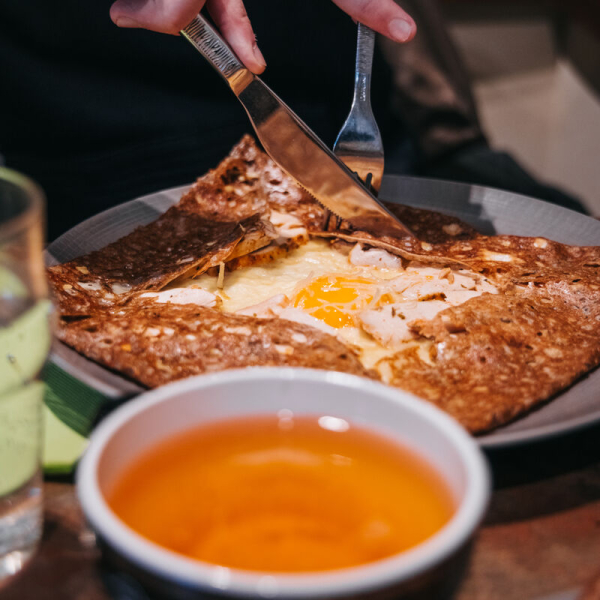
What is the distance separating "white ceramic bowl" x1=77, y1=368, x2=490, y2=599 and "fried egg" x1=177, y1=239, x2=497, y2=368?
52 cm

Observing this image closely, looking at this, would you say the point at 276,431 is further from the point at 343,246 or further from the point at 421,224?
the point at 421,224

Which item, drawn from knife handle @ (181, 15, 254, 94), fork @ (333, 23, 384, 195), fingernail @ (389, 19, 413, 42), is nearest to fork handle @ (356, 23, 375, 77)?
fork @ (333, 23, 384, 195)

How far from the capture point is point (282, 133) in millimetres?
1912

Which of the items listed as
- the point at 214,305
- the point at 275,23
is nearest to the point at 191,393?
the point at 214,305

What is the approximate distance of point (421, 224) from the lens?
89.7 inches

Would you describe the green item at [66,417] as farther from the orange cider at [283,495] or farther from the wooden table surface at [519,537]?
the orange cider at [283,495]

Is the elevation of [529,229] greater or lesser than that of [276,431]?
lesser

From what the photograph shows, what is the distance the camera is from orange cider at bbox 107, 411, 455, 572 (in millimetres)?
869

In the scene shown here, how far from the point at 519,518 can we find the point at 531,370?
1.45ft

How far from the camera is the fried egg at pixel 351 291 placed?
1669mm

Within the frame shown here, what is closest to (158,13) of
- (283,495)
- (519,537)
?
(283,495)

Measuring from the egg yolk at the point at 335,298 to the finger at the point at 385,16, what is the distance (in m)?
0.79

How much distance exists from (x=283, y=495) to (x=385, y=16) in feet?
5.42

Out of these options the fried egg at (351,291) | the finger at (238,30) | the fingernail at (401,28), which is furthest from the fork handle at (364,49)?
the fried egg at (351,291)
